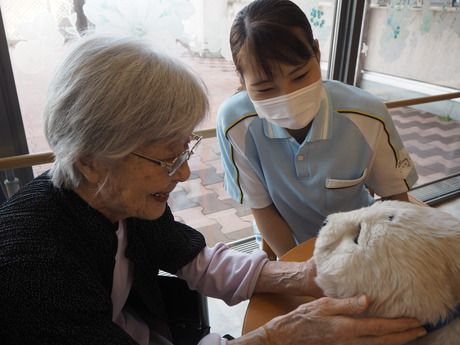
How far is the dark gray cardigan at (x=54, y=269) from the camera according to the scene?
2.15 ft

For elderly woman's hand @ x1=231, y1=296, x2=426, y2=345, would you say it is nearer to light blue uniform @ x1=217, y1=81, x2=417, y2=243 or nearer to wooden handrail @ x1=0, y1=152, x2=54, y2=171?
light blue uniform @ x1=217, y1=81, x2=417, y2=243

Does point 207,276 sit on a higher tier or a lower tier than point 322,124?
lower

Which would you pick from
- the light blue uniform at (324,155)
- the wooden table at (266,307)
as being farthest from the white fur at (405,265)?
the light blue uniform at (324,155)

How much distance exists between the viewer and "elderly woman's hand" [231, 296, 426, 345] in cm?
68

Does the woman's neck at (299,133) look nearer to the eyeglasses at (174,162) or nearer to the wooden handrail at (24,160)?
the eyeglasses at (174,162)

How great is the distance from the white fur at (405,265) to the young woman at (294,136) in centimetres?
47

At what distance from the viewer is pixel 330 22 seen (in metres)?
2.18

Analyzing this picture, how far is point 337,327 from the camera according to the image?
29.0 inches

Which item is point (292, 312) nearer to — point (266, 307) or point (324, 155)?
point (266, 307)

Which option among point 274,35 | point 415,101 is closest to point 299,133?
point 274,35

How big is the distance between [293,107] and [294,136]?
158mm

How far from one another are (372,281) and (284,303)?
0.35 m

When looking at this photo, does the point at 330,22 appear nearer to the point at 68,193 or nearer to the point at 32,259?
the point at 68,193

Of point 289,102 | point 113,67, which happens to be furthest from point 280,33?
point 113,67
